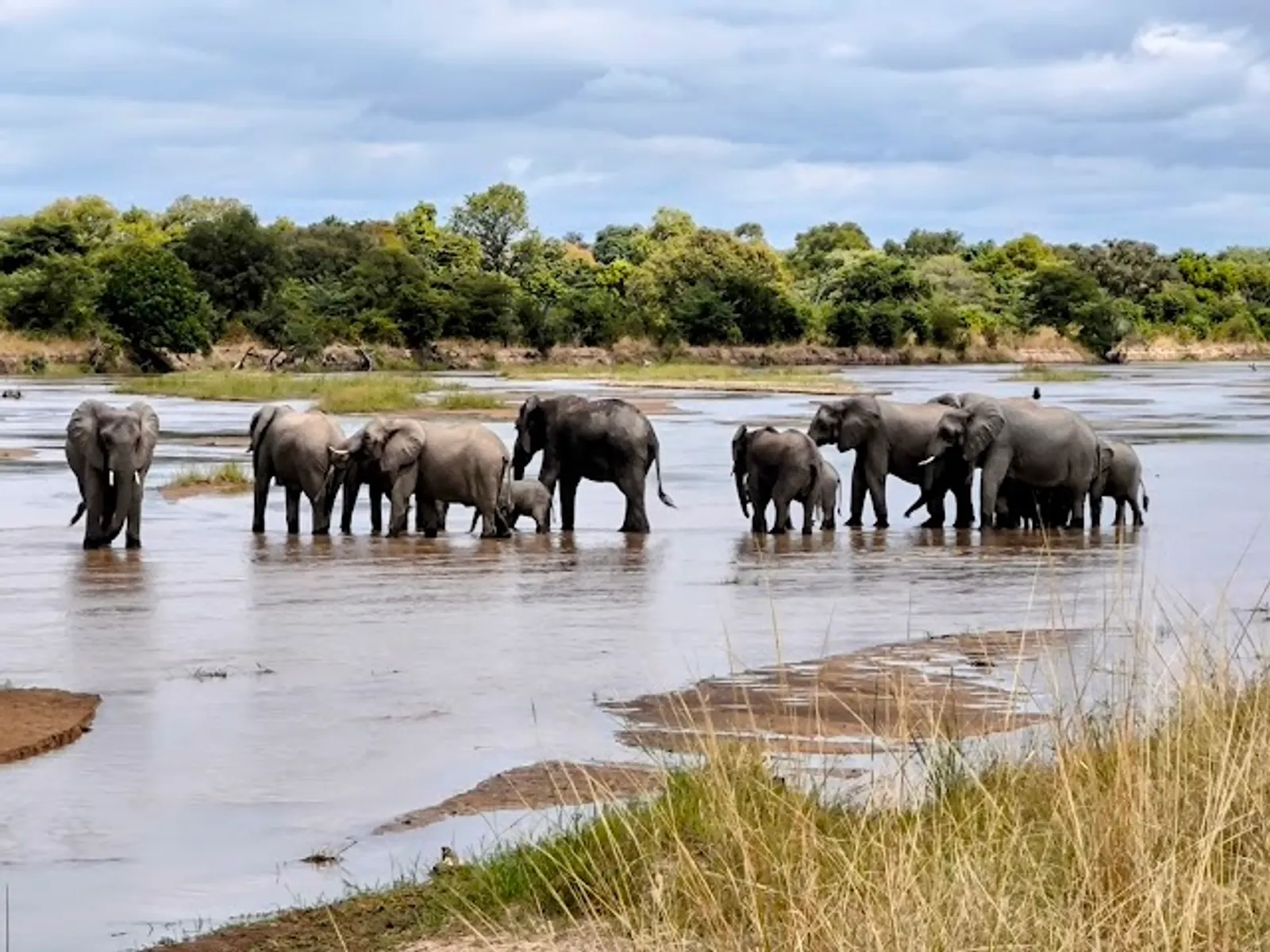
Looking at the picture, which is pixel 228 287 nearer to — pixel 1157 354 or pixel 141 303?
pixel 141 303

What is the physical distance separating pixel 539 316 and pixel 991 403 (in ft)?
243

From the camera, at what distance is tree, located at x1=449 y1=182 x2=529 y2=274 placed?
452 ft

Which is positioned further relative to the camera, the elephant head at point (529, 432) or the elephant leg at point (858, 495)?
the elephant leg at point (858, 495)

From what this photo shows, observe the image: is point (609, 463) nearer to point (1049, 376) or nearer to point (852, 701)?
point (852, 701)

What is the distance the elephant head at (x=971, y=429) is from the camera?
2480cm

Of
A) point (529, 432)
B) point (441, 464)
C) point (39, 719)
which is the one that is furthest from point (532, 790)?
point (529, 432)

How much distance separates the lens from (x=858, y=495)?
1017 inches

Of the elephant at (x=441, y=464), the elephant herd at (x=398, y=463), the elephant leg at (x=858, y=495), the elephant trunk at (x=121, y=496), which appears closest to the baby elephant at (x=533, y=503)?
the elephant herd at (x=398, y=463)

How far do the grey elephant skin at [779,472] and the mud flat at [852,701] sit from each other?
9.22 metres

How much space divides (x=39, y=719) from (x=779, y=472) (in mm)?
13252

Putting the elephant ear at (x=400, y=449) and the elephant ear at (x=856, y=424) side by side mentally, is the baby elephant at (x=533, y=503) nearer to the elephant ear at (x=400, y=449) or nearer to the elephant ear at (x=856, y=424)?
the elephant ear at (x=400, y=449)

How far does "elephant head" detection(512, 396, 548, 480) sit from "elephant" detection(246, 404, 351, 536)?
7.38ft

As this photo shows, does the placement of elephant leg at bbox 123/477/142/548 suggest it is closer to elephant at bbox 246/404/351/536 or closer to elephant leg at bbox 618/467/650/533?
elephant at bbox 246/404/351/536

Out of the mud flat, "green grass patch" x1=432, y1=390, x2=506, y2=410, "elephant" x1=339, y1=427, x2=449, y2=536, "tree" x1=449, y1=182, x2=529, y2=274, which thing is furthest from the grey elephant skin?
"tree" x1=449, y1=182, x2=529, y2=274
